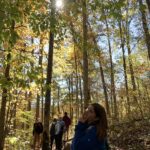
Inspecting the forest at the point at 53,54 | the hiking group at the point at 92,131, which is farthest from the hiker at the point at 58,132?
the hiking group at the point at 92,131

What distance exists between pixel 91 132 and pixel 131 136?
11.8m

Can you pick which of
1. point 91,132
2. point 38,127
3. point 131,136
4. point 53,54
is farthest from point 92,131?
point 53,54

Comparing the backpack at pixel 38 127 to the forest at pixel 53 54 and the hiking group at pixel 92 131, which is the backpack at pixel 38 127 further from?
the hiking group at pixel 92 131

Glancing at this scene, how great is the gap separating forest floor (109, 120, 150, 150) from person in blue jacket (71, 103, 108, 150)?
9.01 m

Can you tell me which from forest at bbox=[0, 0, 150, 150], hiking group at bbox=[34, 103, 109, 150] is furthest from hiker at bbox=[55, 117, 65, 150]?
hiking group at bbox=[34, 103, 109, 150]

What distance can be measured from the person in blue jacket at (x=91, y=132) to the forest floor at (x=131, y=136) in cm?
901

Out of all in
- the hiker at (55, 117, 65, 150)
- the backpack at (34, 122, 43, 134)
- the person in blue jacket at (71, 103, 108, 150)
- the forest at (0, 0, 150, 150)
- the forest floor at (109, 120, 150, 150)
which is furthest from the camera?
the backpack at (34, 122, 43, 134)

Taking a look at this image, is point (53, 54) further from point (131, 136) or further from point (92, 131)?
point (92, 131)

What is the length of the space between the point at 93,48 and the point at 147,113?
13.9m

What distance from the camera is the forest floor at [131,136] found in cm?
1302

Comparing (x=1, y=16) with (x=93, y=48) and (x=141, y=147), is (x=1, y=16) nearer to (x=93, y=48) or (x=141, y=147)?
(x=93, y=48)

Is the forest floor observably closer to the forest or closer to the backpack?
the forest

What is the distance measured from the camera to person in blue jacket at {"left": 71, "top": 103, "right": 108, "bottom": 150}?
3480 mm

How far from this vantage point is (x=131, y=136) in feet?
48.6
